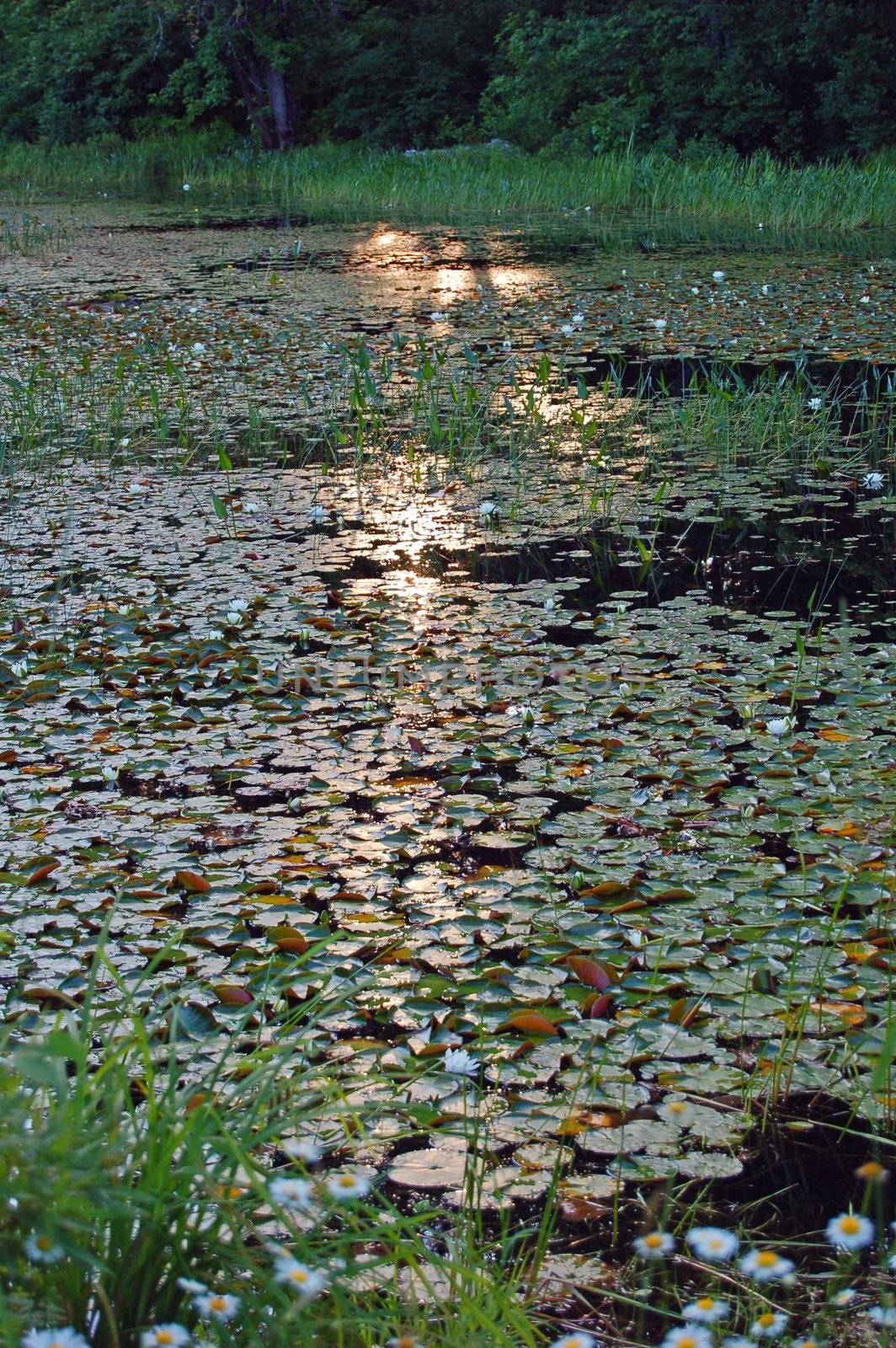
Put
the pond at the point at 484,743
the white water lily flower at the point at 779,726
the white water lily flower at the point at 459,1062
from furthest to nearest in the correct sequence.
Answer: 1. the white water lily flower at the point at 779,726
2. the pond at the point at 484,743
3. the white water lily flower at the point at 459,1062

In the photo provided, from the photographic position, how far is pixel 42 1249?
1.02m

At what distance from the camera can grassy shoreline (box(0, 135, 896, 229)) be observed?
1098 centimetres

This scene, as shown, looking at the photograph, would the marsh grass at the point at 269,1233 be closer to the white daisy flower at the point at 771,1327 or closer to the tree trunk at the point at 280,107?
the white daisy flower at the point at 771,1327

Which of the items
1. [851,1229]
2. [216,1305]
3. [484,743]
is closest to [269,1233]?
[216,1305]

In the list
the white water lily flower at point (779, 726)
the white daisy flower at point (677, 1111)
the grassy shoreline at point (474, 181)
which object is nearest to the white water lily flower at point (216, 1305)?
the white daisy flower at point (677, 1111)

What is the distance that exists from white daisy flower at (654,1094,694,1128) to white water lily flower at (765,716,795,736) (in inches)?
42.1

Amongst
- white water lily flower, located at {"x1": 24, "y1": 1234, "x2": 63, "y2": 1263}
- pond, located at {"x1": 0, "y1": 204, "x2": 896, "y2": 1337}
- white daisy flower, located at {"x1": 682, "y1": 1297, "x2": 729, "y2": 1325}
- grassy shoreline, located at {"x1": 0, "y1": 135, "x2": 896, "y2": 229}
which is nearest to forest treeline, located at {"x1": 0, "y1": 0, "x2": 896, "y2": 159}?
grassy shoreline, located at {"x1": 0, "y1": 135, "x2": 896, "y2": 229}

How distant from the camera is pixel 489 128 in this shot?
18.2m

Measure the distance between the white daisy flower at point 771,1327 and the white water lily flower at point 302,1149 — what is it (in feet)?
1.46

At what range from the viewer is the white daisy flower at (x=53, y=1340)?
0.97 m

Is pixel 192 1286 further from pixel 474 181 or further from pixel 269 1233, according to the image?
pixel 474 181

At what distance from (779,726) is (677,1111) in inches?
43.2

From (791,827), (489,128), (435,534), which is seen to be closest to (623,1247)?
(791,827)

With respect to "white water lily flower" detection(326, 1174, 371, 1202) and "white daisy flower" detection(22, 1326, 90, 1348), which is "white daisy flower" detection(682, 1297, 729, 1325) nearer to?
"white water lily flower" detection(326, 1174, 371, 1202)
